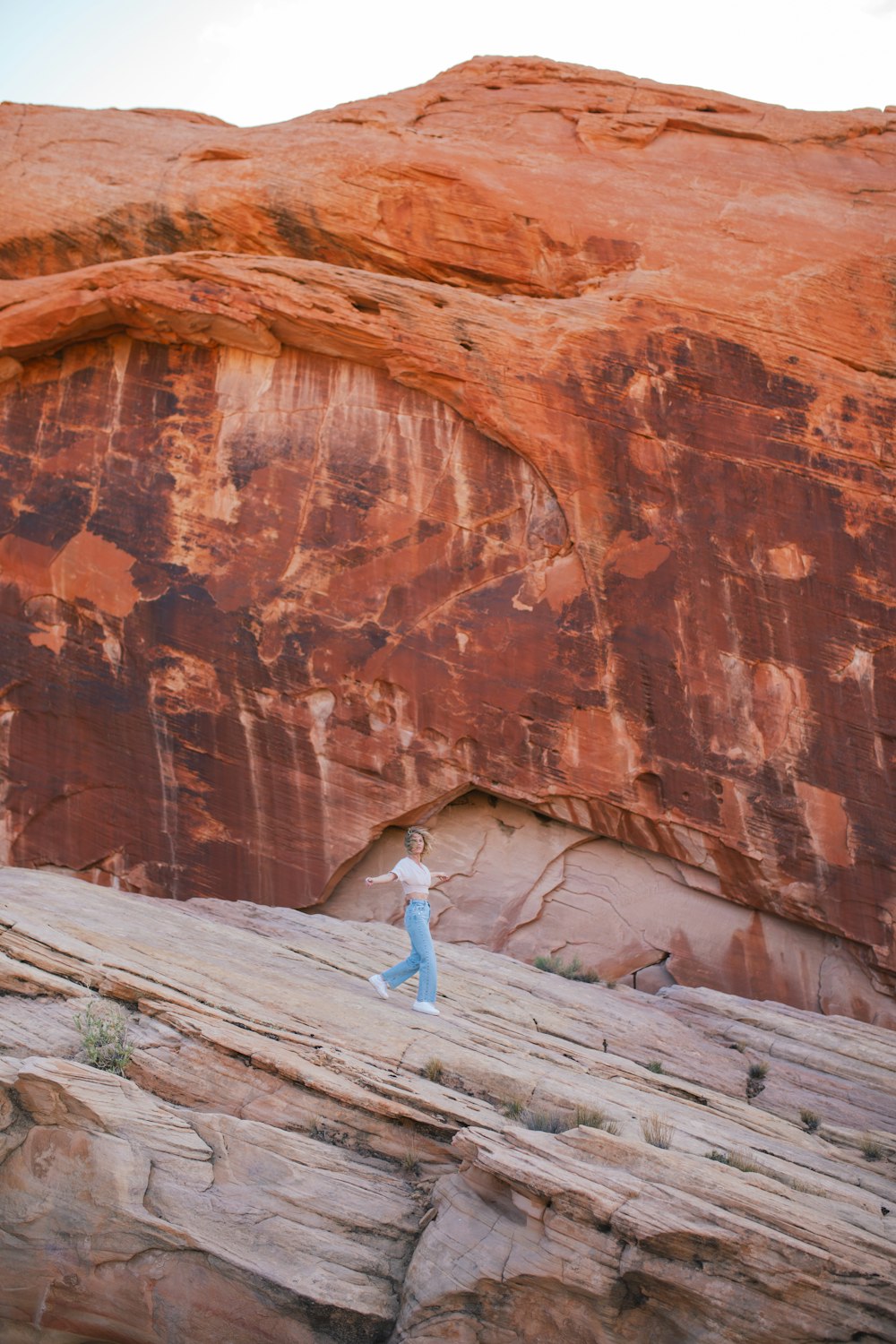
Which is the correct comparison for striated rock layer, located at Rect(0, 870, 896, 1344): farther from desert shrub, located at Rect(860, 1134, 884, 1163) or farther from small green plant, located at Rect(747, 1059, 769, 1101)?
small green plant, located at Rect(747, 1059, 769, 1101)

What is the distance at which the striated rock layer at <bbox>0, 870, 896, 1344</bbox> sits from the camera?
609cm

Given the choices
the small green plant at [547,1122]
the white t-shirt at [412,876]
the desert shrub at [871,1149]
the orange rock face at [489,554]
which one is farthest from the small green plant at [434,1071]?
the orange rock face at [489,554]

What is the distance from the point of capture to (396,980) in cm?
970

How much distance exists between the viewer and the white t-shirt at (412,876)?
30.9ft

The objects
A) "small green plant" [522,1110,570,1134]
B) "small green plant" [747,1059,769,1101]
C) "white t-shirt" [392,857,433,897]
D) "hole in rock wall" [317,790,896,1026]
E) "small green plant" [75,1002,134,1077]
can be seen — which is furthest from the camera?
"hole in rock wall" [317,790,896,1026]

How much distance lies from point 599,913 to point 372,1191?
26.8 ft

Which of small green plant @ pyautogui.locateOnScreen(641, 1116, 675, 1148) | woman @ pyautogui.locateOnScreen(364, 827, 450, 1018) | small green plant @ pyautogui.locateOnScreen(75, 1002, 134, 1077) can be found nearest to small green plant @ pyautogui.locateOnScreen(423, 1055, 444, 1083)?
woman @ pyautogui.locateOnScreen(364, 827, 450, 1018)

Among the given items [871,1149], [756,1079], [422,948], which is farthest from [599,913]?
[871,1149]

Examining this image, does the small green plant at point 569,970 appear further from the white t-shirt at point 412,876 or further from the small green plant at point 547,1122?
the small green plant at point 547,1122

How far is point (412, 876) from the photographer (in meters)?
9.45

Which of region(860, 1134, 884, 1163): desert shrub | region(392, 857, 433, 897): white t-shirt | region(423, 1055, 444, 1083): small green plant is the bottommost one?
region(860, 1134, 884, 1163): desert shrub

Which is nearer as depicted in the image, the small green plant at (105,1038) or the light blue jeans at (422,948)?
the small green plant at (105,1038)

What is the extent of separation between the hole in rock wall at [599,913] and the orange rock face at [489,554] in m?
0.10

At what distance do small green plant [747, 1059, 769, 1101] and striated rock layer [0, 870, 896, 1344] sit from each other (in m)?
0.99
